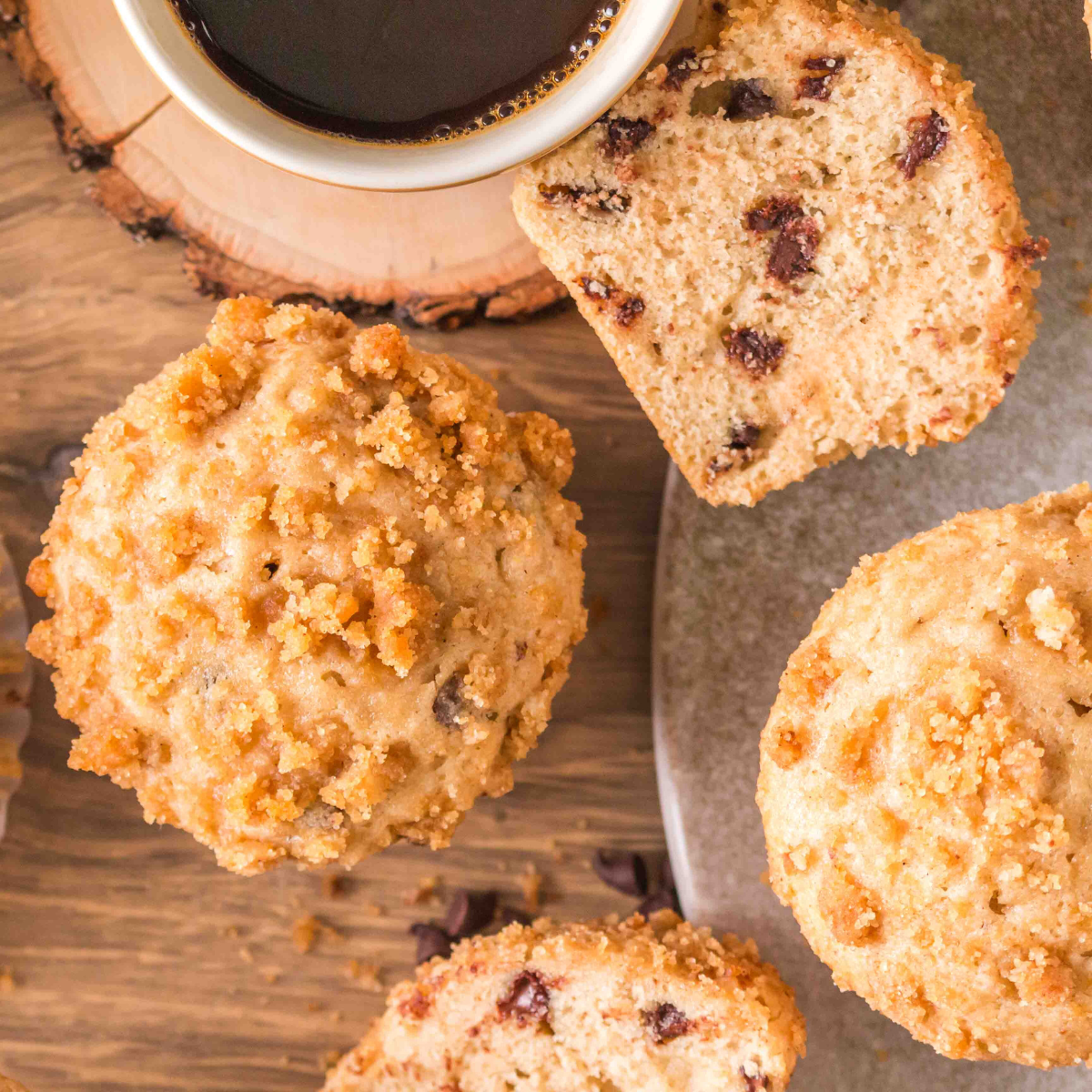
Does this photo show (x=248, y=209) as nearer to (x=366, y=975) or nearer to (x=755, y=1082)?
(x=366, y=975)

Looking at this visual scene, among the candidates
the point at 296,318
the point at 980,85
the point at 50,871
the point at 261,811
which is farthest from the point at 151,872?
the point at 980,85

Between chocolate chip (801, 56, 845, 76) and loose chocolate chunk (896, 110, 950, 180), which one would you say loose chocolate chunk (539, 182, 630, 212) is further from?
loose chocolate chunk (896, 110, 950, 180)

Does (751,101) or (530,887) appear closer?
(751,101)

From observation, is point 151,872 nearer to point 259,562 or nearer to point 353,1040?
point 353,1040

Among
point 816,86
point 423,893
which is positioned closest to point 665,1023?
point 423,893

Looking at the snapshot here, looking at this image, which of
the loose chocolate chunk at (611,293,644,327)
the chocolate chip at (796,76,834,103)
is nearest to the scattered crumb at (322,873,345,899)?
the loose chocolate chunk at (611,293,644,327)

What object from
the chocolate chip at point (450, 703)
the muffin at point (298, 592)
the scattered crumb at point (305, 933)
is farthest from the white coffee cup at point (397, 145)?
the scattered crumb at point (305, 933)

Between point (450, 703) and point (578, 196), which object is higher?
point (578, 196)
